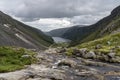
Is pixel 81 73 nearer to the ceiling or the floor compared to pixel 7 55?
nearer to the floor

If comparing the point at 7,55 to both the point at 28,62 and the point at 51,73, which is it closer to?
the point at 28,62

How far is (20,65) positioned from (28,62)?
745cm

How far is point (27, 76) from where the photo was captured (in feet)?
256

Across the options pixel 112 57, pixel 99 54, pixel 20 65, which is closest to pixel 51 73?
pixel 20 65

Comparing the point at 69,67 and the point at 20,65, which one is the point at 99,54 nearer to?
the point at 69,67

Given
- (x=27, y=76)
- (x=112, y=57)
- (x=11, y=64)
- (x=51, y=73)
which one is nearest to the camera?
(x=27, y=76)

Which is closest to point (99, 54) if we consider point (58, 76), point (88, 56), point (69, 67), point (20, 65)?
point (88, 56)

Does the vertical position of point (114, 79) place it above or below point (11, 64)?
below

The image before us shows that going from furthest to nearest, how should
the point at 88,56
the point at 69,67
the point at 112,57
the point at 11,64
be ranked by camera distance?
the point at 88,56 → the point at 112,57 → the point at 69,67 → the point at 11,64

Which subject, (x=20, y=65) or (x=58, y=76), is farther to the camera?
(x=20, y=65)

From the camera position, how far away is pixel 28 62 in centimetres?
10500

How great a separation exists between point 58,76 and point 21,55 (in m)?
33.2

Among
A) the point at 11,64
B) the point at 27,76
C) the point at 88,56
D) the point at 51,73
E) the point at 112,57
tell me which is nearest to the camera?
the point at 27,76

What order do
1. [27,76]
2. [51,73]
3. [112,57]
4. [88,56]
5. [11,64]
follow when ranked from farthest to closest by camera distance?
1. [88,56]
2. [112,57]
3. [11,64]
4. [51,73]
5. [27,76]
